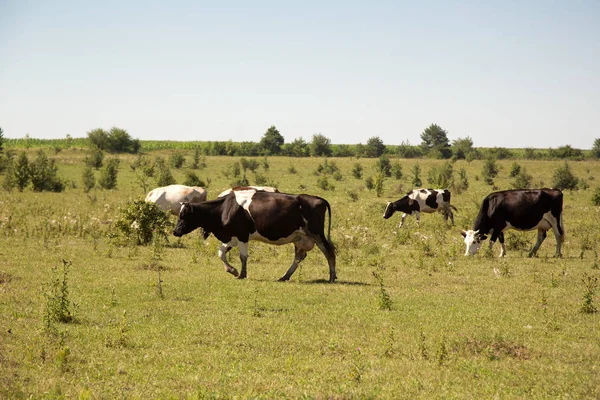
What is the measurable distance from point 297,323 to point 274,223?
4.99 m

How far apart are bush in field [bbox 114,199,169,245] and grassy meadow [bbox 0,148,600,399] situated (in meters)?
0.60

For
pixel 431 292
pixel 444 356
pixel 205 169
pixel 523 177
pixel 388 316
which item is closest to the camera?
pixel 444 356

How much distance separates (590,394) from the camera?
26.9ft

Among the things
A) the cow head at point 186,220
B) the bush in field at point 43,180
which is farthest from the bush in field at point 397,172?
the cow head at point 186,220

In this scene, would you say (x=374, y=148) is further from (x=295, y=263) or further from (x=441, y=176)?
(x=295, y=263)

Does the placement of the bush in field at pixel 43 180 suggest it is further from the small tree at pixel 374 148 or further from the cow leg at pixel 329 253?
the small tree at pixel 374 148

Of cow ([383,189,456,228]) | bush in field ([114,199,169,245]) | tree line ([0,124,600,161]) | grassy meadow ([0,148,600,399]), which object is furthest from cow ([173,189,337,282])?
tree line ([0,124,600,161])

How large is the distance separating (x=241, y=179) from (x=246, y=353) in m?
42.0

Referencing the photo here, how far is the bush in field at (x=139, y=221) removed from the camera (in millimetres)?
22181

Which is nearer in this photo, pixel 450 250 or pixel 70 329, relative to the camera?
pixel 70 329

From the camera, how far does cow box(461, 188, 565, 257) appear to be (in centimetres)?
2161

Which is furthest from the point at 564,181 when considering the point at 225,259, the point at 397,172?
the point at 225,259

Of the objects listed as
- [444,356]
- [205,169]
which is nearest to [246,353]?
[444,356]

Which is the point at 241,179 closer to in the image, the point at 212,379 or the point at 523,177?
the point at 523,177
